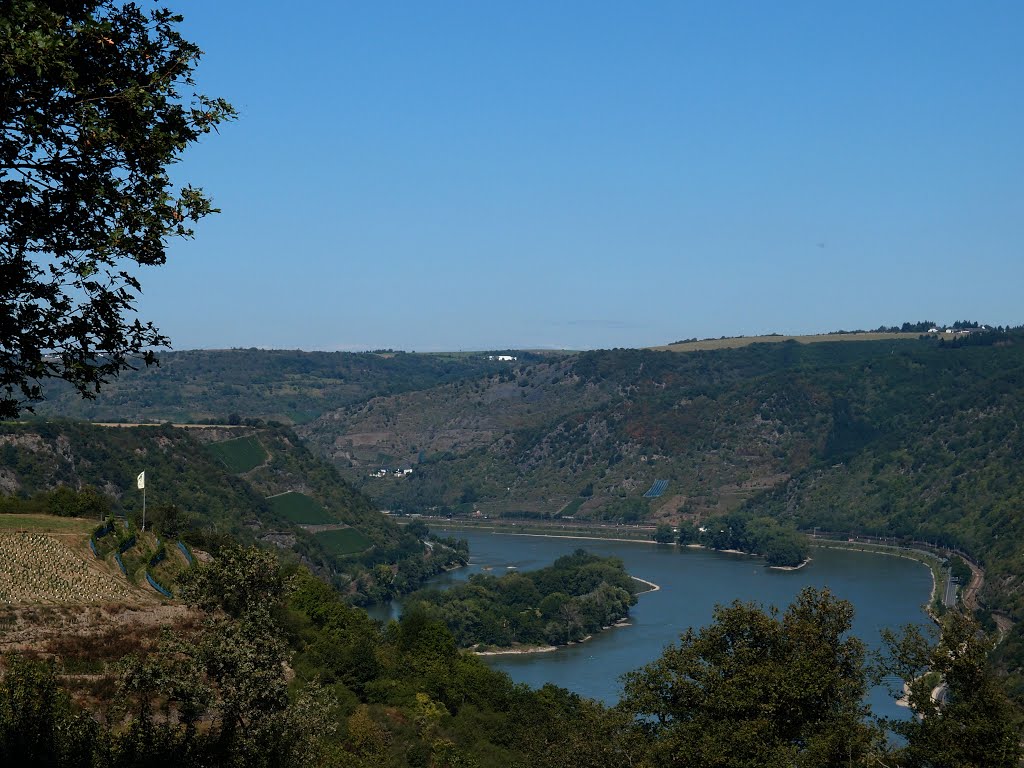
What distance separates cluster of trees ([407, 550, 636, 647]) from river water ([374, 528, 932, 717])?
2.45m

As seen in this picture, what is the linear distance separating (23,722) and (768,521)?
6054 inches

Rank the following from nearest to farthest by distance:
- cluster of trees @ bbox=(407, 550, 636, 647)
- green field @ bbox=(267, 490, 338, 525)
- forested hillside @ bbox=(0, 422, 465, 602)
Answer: cluster of trees @ bbox=(407, 550, 636, 647) < forested hillside @ bbox=(0, 422, 465, 602) < green field @ bbox=(267, 490, 338, 525)

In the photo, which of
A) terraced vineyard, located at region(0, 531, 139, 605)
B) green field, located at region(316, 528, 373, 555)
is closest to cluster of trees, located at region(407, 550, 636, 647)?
green field, located at region(316, 528, 373, 555)

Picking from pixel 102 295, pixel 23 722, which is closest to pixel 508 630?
pixel 23 722

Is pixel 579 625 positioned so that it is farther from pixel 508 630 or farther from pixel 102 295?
pixel 102 295

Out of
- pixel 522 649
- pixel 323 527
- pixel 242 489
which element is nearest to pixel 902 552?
pixel 323 527

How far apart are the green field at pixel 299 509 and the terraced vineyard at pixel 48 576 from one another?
302 feet

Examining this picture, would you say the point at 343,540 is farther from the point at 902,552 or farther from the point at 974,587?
the point at 902,552

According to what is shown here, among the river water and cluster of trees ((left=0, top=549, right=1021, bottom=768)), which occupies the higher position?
cluster of trees ((left=0, top=549, right=1021, bottom=768))

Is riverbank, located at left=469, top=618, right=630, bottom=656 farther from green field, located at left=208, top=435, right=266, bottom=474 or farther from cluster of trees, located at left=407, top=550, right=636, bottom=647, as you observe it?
green field, located at left=208, top=435, right=266, bottom=474

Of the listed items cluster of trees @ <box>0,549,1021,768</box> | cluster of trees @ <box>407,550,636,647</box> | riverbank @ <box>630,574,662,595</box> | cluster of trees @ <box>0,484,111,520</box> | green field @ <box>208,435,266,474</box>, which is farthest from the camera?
green field @ <box>208,435,266,474</box>

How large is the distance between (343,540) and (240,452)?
18992 millimetres

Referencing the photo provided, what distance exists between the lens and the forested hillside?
10962 cm

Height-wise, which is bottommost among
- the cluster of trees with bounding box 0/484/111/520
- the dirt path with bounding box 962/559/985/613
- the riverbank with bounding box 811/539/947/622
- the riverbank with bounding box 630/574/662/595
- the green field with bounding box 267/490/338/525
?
the riverbank with bounding box 630/574/662/595
